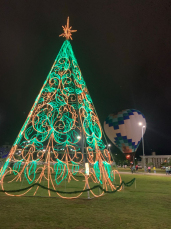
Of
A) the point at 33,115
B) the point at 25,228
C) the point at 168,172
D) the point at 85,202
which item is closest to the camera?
the point at 25,228

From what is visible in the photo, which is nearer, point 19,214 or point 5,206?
point 19,214

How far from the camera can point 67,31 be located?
11.8m

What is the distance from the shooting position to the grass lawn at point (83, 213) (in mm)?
5828

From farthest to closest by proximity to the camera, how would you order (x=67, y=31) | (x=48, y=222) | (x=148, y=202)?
1. (x=67, y=31)
2. (x=148, y=202)
3. (x=48, y=222)

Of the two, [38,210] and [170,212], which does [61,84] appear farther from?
[170,212]

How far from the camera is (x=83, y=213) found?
683 cm

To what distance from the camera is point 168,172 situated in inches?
1077

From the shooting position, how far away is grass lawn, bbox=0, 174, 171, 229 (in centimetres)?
583

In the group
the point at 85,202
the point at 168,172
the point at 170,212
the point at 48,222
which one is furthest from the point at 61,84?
the point at 168,172

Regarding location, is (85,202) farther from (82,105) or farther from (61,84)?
(61,84)

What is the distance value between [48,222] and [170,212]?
4.46 m

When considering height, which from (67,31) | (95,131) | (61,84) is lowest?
(95,131)

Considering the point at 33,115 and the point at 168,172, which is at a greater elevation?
the point at 33,115

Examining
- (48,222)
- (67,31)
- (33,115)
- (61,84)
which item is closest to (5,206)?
(48,222)
